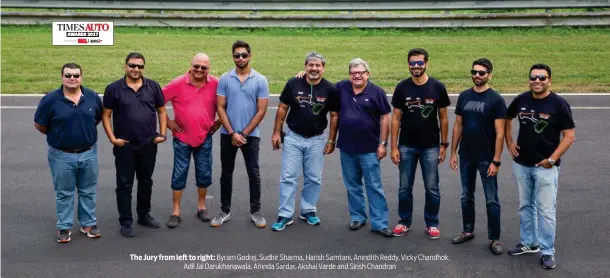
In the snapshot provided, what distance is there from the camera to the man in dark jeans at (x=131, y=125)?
7711 mm

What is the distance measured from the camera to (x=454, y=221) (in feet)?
27.2

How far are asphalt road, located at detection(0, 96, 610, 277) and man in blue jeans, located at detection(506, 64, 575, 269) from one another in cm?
42

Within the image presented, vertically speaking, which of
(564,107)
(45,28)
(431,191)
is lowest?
(431,191)

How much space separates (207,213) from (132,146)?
1.18 m

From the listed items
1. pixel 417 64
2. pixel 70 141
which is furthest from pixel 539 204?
pixel 70 141

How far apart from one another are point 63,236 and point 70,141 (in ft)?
3.16

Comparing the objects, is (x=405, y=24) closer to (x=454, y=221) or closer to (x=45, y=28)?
(x=45, y=28)

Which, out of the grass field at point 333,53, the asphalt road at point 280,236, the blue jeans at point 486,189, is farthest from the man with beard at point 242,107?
the grass field at point 333,53

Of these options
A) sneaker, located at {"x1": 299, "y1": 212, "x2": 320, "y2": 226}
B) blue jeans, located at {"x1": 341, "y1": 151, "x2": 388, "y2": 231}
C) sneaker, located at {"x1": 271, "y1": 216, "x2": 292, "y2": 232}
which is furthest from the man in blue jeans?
sneaker, located at {"x1": 271, "y1": 216, "x2": 292, "y2": 232}

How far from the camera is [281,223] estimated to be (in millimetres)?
8062

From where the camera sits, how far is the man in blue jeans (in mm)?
6941

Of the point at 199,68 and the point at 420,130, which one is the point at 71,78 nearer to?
the point at 199,68

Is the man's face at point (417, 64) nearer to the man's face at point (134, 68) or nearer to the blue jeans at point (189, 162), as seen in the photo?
the blue jeans at point (189, 162)

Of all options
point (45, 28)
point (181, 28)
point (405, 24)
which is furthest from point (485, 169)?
point (45, 28)
